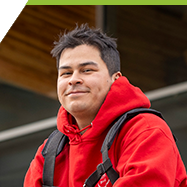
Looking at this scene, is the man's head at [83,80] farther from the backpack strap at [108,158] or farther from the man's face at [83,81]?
the backpack strap at [108,158]

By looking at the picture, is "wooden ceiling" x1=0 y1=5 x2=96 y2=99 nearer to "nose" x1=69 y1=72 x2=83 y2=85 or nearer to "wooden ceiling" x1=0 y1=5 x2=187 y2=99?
"wooden ceiling" x1=0 y1=5 x2=187 y2=99

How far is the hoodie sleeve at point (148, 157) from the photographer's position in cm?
88

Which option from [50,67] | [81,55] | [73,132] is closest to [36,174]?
[73,132]

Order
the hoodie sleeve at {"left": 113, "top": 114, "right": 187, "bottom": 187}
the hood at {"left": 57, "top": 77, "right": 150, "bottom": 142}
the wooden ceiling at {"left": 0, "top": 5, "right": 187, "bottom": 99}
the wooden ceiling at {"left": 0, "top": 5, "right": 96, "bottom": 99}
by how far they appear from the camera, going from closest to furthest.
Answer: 1. the hoodie sleeve at {"left": 113, "top": 114, "right": 187, "bottom": 187}
2. the hood at {"left": 57, "top": 77, "right": 150, "bottom": 142}
3. the wooden ceiling at {"left": 0, "top": 5, "right": 187, "bottom": 99}
4. the wooden ceiling at {"left": 0, "top": 5, "right": 96, "bottom": 99}

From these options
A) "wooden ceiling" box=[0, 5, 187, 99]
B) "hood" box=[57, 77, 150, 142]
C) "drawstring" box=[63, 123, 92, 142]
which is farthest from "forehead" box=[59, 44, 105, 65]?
"wooden ceiling" box=[0, 5, 187, 99]

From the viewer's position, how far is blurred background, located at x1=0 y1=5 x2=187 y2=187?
300 cm

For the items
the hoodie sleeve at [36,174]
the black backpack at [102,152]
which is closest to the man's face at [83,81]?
the black backpack at [102,152]

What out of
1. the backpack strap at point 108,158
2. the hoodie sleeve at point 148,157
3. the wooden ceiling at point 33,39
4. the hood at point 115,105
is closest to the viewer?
the hoodie sleeve at point 148,157

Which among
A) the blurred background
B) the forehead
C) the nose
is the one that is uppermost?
the forehead

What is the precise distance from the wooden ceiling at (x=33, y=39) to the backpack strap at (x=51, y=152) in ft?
6.45

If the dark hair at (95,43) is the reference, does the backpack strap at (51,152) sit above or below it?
below

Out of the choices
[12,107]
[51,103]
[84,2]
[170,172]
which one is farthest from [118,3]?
[170,172]

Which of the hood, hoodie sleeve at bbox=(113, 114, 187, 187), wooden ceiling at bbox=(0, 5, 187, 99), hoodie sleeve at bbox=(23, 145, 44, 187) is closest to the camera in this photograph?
hoodie sleeve at bbox=(113, 114, 187, 187)

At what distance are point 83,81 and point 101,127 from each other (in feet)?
0.60
